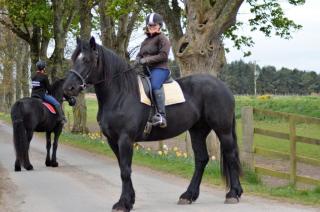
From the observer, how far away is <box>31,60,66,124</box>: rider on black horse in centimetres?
1405

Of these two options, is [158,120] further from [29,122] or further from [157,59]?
[29,122]

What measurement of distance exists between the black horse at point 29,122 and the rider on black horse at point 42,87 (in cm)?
16

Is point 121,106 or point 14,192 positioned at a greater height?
point 121,106

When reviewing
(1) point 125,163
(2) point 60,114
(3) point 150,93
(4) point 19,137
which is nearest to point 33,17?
(2) point 60,114

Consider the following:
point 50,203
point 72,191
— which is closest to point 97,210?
point 50,203

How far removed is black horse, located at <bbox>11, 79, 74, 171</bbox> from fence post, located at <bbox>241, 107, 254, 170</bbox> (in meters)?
4.25

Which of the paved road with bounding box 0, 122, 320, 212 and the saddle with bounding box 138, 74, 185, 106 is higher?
the saddle with bounding box 138, 74, 185, 106

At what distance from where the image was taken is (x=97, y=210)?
8.11 metres

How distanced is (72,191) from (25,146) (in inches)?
132

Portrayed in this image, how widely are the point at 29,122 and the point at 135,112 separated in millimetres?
6377

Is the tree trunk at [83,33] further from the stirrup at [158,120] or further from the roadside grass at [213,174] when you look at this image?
the stirrup at [158,120]

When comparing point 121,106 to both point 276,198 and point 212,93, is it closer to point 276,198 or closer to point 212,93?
point 212,93

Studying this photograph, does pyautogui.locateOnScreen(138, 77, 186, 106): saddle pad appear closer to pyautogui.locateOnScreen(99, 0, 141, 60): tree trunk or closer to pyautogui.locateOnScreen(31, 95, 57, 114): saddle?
pyautogui.locateOnScreen(31, 95, 57, 114): saddle

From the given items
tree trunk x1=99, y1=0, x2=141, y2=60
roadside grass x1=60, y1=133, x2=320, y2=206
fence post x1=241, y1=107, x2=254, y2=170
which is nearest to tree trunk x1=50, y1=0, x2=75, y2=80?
tree trunk x1=99, y1=0, x2=141, y2=60
